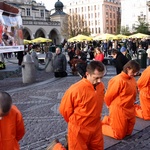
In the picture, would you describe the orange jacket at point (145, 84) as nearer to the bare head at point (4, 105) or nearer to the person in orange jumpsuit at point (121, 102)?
the person in orange jumpsuit at point (121, 102)

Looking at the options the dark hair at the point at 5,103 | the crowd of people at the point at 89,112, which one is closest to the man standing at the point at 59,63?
the crowd of people at the point at 89,112

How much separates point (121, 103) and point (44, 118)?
2.44 m

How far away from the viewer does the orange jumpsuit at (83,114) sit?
4.16m

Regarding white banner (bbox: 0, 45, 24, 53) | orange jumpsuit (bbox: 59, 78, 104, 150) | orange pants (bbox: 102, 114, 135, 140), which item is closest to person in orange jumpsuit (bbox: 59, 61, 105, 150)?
orange jumpsuit (bbox: 59, 78, 104, 150)

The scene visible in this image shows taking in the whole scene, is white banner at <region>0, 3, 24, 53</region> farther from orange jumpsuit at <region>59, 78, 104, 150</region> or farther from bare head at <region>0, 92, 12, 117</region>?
bare head at <region>0, 92, 12, 117</region>

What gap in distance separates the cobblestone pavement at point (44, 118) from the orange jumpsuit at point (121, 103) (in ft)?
0.65

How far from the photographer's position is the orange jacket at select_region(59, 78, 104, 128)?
4.15m

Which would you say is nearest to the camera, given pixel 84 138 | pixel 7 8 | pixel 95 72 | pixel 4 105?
pixel 4 105

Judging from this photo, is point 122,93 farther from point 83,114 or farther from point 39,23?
point 39,23

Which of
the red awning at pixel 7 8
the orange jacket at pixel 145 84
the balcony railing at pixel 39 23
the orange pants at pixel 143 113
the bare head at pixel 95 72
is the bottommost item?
the orange pants at pixel 143 113

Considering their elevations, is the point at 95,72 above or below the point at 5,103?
above

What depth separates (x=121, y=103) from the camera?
5.66 m

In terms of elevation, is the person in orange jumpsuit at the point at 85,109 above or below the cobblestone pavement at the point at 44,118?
above

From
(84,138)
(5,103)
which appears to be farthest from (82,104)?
(5,103)
